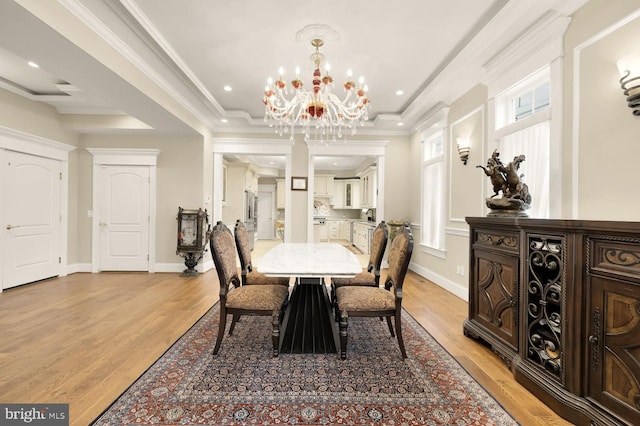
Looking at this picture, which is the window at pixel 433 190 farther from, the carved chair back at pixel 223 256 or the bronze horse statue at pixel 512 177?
the carved chair back at pixel 223 256

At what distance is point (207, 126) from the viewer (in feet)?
18.1

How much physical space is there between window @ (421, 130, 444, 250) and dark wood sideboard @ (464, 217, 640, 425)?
2505 mm

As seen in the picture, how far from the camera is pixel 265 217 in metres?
11.7

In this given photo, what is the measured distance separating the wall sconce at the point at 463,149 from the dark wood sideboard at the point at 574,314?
182cm

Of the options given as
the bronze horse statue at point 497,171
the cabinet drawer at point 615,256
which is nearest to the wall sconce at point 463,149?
the bronze horse statue at point 497,171

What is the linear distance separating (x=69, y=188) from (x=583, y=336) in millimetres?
6798

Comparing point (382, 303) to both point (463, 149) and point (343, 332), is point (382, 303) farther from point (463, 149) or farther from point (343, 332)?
point (463, 149)

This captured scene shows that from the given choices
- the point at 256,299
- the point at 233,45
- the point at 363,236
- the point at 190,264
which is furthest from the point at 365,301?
the point at 363,236

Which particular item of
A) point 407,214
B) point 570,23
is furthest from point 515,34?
point 407,214

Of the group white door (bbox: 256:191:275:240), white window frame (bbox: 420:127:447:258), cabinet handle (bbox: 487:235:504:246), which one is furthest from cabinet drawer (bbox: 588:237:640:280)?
white door (bbox: 256:191:275:240)

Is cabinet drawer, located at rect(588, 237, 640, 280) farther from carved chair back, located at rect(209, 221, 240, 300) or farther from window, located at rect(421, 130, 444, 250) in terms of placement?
window, located at rect(421, 130, 444, 250)

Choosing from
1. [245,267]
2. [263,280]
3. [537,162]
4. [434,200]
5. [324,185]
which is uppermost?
[324,185]

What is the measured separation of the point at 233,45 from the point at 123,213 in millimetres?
3842

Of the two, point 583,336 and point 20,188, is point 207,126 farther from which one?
point 583,336
